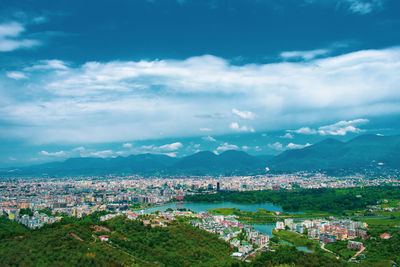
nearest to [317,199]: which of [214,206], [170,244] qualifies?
[214,206]

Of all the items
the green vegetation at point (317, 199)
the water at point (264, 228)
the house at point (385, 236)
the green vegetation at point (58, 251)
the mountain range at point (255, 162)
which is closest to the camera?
the green vegetation at point (58, 251)

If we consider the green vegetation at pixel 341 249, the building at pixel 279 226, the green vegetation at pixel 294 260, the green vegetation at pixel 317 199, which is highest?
the green vegetation at pixel 317 199

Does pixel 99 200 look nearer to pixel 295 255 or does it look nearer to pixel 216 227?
pixel 216 227

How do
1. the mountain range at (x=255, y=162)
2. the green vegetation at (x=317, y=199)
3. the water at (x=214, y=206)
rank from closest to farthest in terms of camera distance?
1. the green vegetation at (x=317, y=199)
2. the water at (x=214, y=206)
3. the mountain range at (x=255, y=162)

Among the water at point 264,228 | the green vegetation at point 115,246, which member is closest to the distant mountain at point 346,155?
the water at point 264,228

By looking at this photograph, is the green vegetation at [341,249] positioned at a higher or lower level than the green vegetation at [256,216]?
lower

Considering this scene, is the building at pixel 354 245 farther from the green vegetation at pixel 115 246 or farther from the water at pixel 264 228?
the green vegetation at pixel 115 246

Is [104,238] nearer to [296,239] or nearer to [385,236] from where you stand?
[296,239]
